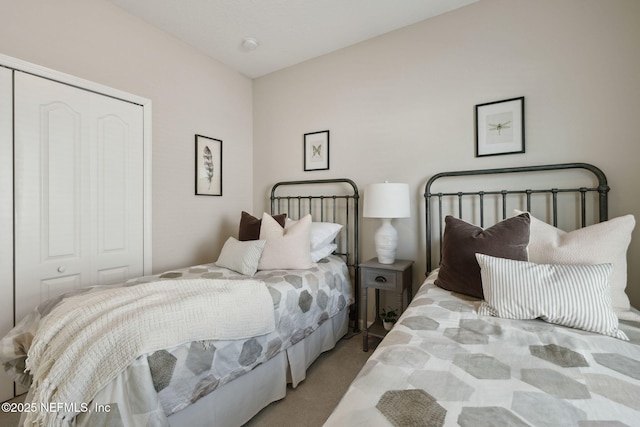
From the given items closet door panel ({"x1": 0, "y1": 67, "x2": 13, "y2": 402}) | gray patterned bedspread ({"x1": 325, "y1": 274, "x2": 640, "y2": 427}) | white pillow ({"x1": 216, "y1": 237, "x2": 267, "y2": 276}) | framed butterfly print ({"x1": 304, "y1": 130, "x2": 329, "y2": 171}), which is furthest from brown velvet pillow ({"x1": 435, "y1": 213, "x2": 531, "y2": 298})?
closet door panel ({"x1": 0, "y1": 67, "x2": 13, "y2": 402})

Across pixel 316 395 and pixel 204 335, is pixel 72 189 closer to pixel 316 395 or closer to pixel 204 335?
pixel 204 335

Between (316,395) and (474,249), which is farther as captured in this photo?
(316,395)

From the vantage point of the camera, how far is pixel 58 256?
1896 mm

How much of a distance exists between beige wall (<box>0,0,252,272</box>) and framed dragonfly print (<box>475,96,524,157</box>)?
2465 millimetres

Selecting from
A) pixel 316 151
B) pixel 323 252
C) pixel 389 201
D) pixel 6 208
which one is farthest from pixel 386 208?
Answer: pixel 6 208

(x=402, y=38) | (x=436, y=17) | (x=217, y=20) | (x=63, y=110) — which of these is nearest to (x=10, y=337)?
(x=63, y=110)

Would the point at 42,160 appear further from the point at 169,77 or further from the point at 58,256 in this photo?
the point at 169,77

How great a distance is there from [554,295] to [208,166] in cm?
291

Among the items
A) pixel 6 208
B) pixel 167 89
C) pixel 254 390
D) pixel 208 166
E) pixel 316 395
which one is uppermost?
pixel 167 89

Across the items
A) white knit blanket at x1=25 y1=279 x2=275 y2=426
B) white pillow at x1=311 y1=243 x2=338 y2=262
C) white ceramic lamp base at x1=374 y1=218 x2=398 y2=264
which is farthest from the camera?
white pillow at x1=311 y1=243 x2=338 y2=262

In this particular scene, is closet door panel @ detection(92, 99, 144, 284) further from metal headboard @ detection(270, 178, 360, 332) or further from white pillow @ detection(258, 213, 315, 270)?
metal headboard @ detection(270, 178, 360, 332)

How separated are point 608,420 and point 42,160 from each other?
9.41 ft

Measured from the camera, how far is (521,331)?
109 cm

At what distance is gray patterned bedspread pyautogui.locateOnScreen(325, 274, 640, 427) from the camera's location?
65 cm
